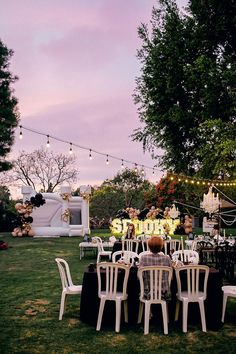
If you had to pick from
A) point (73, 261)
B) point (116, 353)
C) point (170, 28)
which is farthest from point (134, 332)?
point (170, 28)

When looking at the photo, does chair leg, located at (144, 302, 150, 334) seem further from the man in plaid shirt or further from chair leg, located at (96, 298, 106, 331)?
chair leg, located at (96, 298, 106, 331)

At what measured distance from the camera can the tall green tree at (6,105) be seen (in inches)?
1126

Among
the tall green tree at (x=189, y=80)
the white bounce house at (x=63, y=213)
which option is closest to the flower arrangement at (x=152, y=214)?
the tall green tree at (x=189, y=80)

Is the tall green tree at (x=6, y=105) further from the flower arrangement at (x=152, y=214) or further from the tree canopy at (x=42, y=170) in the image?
the flower arrangement at (x=152, y=214)

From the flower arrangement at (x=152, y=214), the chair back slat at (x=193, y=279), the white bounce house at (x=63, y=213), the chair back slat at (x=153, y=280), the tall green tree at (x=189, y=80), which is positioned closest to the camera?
the chair back slat at (x=153, y=280)

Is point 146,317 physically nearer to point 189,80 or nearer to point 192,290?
point 192,290

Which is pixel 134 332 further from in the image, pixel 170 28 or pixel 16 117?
pixel 16 117

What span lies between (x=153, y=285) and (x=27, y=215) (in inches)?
734

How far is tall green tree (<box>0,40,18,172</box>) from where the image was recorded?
2859 centimetres

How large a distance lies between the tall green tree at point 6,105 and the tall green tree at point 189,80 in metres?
11.9

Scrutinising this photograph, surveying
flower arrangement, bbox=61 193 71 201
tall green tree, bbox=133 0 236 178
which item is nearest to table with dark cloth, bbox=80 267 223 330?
tall green tree, bbox=133 0 236 178

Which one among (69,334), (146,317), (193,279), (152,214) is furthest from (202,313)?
(152,214)

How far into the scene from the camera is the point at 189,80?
1745 cm

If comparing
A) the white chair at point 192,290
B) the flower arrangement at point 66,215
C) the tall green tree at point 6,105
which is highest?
the tall green tree at point 6,105
